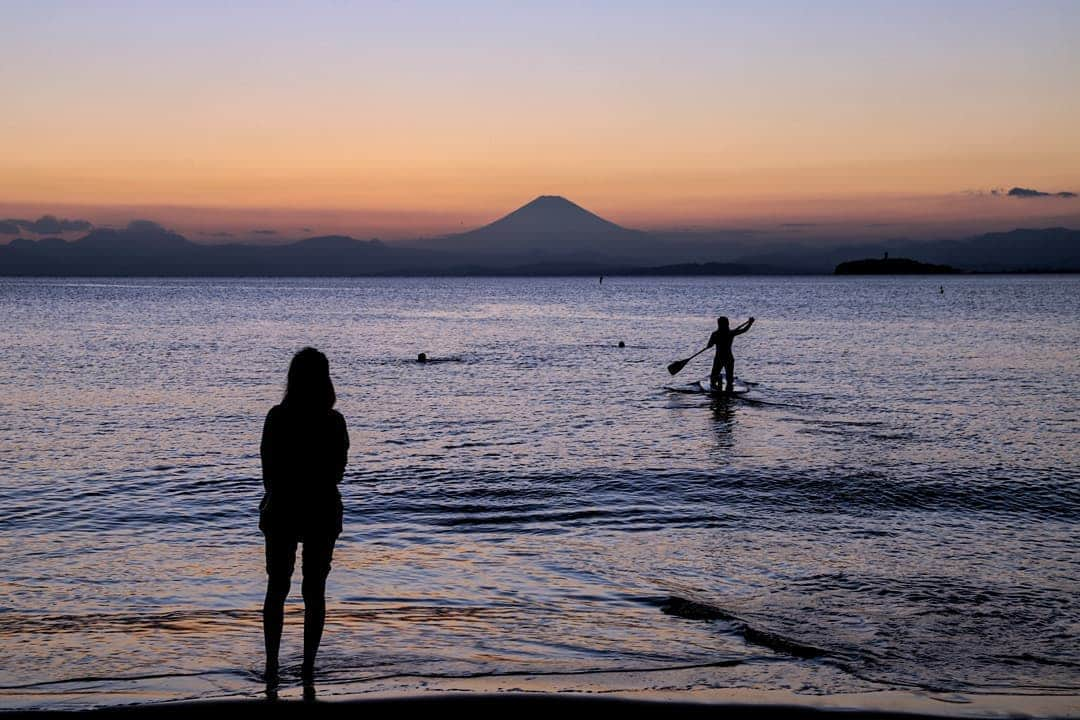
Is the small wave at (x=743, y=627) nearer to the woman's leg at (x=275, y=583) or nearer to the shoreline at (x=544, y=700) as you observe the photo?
the shoreline at (x=544, y=700)

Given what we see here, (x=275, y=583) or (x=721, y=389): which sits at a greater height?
(x=275, y=583)

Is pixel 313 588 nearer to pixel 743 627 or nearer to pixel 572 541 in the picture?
pixel 743 627

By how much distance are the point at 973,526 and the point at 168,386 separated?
2400 cm

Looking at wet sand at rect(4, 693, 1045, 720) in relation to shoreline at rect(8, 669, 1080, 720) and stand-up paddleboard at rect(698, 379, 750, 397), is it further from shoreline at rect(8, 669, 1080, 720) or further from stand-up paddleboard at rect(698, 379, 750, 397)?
stand-up paddleboard at rect(698, 379, 750, 397)

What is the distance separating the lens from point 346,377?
3419 cm

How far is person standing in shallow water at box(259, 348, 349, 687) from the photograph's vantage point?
19.4ft

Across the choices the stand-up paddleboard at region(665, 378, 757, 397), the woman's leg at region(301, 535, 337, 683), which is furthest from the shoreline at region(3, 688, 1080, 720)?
the stand-up paddleboard at region(665, 378, 757, 397)

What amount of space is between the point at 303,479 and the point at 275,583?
29.1 inches

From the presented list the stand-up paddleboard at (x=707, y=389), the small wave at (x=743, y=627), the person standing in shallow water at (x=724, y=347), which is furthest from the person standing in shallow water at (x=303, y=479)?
the stand-up paddleboard at (x=707, y=389)

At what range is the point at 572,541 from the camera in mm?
10852

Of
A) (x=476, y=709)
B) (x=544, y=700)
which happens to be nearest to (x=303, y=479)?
(x=476, y=709)

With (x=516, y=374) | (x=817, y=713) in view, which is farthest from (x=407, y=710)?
(x=516, y=374)

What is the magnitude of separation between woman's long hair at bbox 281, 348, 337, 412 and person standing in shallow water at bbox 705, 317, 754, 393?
19.0m

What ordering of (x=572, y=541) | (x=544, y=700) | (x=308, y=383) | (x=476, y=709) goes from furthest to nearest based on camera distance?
(x=572, y=541), (x=308, y=383), (x=544, y=700), (x=476, y=709)
